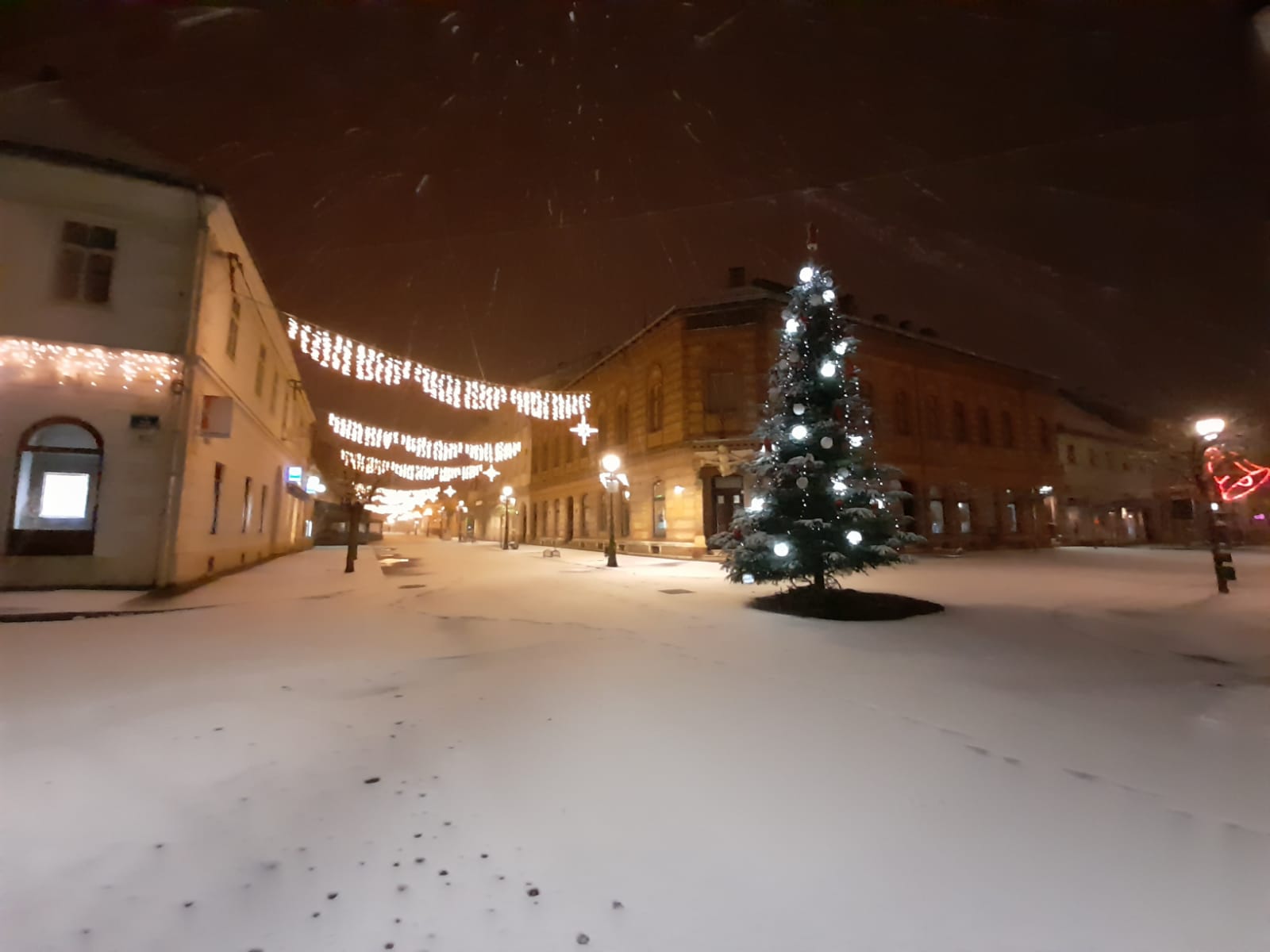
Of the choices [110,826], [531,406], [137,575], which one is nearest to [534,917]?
[110,826]

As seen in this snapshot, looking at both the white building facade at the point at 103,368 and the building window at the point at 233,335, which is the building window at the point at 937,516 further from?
the building window at the point at 233,335

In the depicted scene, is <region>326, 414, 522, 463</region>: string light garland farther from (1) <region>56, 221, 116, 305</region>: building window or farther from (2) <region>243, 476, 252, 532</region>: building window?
(1) <region>56, 221, 116, 305</region>: building window

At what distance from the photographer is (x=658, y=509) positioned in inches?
947

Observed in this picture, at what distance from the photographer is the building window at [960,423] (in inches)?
1076

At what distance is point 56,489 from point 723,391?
19.0m

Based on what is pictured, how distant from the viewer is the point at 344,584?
1319 centimetres

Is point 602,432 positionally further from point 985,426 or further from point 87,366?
point 87,366

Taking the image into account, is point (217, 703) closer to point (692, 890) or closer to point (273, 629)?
point (273, 629)

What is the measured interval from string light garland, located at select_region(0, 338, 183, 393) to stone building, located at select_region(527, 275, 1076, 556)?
15700 mm

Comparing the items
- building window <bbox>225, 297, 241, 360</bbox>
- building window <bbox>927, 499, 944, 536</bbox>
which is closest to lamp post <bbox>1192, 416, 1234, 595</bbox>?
building window <bbox>927, 499, 944, 536</bbox>

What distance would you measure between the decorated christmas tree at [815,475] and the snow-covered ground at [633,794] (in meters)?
2.81

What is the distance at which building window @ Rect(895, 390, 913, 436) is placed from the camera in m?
25.4

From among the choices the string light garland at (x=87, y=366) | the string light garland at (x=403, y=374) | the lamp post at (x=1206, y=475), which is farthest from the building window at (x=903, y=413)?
the string light garland at (x=87, y=366)

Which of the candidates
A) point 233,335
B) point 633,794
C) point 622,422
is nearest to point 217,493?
point 233,335
